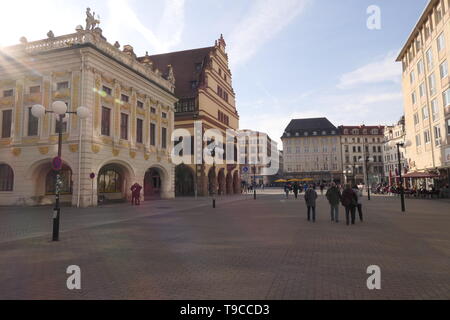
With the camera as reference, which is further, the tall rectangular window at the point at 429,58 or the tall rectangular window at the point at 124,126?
the tall rectangular window at the point at 429,58

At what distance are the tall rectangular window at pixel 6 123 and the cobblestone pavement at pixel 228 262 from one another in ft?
56.5

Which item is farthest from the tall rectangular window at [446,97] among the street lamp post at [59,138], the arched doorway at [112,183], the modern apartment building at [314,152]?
the modern apartment building at [314,152]

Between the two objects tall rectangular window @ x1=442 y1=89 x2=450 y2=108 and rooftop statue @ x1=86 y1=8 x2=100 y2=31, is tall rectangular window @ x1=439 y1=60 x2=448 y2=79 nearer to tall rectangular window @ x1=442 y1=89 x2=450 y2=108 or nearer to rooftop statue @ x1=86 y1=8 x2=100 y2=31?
tall rectangular window @ x1=442 y1=89 x2=450 y2=108

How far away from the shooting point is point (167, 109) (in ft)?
111

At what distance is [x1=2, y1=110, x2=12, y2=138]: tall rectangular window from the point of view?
24.7 metres

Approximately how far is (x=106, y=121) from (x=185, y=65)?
24.6m

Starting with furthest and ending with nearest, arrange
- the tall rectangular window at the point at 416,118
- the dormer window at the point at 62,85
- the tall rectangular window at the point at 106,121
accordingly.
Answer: the tall rectangular window at the point at 416,118 → the tall rectangular window at the point at 106,121 → the dormer window at the point at 62,85

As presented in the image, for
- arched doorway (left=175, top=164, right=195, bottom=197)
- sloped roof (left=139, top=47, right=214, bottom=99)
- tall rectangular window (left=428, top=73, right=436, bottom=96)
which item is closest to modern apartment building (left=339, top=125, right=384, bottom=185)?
tall rectangular window (left=428, top=73, right=436, bottom=96)

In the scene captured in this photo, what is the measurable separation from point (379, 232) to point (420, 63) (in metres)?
36.6

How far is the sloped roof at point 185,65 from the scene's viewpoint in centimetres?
4250

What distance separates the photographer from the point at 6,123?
974 inches

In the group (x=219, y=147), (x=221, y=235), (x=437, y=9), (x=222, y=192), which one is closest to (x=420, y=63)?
(x=437, y=9)

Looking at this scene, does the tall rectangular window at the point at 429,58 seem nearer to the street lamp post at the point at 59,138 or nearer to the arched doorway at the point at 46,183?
the street lamp post at the point at 59,138

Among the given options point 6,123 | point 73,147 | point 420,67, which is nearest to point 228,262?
point 73,147
